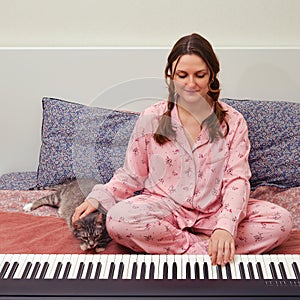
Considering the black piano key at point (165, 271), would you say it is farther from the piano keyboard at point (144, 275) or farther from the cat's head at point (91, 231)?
the cat's head at point (91, 231)

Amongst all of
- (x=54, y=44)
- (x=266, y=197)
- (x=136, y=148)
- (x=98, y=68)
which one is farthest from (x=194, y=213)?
(x=54, y=44)

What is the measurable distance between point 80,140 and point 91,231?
0.53 metres

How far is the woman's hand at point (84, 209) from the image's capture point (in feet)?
4.75

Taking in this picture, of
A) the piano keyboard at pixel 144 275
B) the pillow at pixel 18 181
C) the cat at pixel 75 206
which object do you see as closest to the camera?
the piano keyboard at pixel 144 275

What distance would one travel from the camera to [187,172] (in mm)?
1456

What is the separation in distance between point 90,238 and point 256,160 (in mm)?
667

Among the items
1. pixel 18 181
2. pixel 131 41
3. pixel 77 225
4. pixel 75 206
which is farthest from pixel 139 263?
pixel 131 41

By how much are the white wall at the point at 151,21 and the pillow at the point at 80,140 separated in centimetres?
28

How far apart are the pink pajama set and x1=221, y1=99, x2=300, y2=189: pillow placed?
28 centimetres

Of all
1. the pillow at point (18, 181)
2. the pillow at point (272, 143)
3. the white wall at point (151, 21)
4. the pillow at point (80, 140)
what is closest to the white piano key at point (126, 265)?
the pillow at point (80, 140)

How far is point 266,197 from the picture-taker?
1732 mm

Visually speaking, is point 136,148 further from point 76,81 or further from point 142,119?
point 76,81

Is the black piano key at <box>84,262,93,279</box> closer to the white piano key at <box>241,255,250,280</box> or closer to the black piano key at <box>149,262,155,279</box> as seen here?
the black piano key at <box>149,262,155,279</box>

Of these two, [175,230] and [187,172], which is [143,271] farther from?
[187,172]
